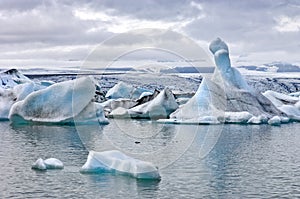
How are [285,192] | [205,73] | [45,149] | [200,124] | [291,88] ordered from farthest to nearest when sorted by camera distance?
1. [291,88]
2. [205,73]
3. [200,124]
4. [45,149]
5. [285,192]

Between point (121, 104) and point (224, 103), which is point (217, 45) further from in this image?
point (121, 104)

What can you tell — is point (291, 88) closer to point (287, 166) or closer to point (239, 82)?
point (239, 82)

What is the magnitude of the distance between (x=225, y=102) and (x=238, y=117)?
4.13 ft

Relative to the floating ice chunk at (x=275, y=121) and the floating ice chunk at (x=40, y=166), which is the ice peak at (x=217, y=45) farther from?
the floating ice chunk at (x=40, y=166)

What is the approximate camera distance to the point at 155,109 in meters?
31.8

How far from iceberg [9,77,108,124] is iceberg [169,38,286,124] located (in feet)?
17.6

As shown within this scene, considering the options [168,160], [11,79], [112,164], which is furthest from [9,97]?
[112,164]

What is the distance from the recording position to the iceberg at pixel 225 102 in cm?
2847

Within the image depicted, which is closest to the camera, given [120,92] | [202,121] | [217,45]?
[202,121]

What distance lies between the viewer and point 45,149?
1742cm

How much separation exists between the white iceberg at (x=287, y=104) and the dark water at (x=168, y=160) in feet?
22.0

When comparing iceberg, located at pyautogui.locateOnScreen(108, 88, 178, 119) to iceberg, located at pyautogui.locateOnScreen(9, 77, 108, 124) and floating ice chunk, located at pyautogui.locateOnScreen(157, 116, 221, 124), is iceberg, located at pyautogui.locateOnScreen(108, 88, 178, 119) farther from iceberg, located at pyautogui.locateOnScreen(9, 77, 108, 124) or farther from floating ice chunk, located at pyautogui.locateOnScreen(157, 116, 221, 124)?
iceberg, located at pyautogui.locateOnScreen(9, 77, 108, 124)

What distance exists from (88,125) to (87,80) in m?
2.19

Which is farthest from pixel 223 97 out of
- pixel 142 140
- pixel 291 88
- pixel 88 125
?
pixel 291 88
